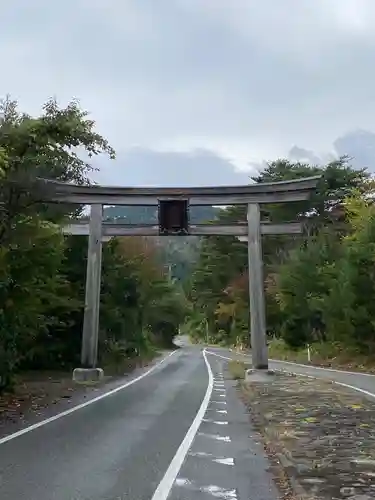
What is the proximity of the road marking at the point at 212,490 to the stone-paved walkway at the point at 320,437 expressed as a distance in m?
0.69

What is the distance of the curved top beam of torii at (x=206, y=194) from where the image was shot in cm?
2395

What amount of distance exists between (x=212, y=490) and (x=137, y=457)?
2.16 metres

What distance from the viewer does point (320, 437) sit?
10289 millimetres

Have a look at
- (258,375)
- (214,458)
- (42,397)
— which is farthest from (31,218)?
(258,375)

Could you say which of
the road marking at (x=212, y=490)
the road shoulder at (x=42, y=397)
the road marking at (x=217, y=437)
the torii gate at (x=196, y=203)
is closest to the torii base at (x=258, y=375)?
the torii gate at (x=196, y=203)

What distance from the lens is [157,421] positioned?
42.0ft

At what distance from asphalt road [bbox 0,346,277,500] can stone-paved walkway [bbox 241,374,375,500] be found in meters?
0.39

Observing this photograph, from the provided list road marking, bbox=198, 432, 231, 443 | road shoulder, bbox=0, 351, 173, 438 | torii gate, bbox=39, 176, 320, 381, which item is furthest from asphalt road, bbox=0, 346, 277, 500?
torii gate, bbox=39, 176, 320, 381

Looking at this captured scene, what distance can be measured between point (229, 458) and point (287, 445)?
1.05 metres

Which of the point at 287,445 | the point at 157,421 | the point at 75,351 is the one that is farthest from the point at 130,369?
the point at 287,445

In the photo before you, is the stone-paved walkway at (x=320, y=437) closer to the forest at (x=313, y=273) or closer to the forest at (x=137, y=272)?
the forest at (x=137, y=272)

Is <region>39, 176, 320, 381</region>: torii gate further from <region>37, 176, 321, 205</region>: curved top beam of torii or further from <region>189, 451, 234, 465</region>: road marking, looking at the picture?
<region>189, 451, 234, 465</region>: road marking

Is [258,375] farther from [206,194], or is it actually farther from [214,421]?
[214,421]

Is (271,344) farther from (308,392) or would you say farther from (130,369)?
(308,392)
